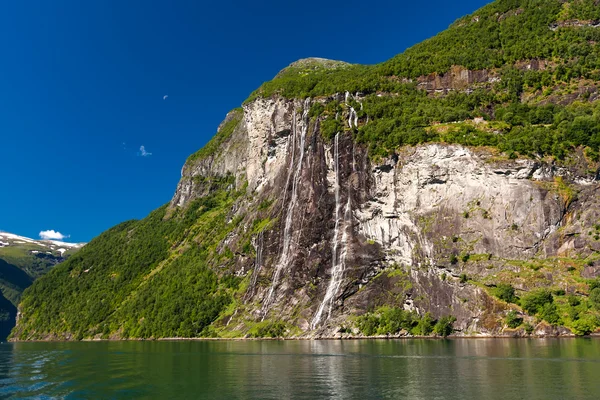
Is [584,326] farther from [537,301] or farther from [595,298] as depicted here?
[537,301]

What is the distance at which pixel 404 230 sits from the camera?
9169 cm

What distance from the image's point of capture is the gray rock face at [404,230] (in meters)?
77.2

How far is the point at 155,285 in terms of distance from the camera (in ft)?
481

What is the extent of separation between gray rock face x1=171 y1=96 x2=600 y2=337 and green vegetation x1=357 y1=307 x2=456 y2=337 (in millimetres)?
1800

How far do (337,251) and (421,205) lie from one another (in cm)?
2056

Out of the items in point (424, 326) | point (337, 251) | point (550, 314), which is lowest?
point (424, 326)

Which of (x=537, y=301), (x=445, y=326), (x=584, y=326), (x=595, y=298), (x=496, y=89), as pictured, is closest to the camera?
(x=584, y=326)

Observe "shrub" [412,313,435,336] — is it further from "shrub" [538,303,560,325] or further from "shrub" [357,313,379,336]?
"shrub" [538,303,560,325]

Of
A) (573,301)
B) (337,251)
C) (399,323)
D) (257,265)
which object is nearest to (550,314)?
(573,301)

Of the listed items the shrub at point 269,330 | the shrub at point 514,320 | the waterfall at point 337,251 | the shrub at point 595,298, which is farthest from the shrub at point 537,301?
the shrub at point 269,330

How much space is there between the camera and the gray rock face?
77.2 meters

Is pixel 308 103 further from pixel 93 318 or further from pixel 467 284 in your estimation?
pixel 93 318

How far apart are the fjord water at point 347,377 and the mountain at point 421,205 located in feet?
86.5

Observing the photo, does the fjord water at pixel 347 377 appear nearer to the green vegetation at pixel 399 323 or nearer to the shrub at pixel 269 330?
the green vegetation at pixel 399 323
